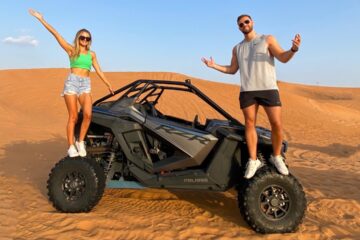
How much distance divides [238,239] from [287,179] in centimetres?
87

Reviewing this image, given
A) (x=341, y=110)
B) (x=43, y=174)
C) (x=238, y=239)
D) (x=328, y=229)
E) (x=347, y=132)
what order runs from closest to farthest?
(x=238, y=239), (x=328, y=229), (x=43, y=174), (x=347, y=132), (x=341, y=110)

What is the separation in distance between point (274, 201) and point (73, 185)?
245 cm

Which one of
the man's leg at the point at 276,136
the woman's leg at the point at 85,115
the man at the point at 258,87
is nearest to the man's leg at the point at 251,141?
the man at the point at 258,87

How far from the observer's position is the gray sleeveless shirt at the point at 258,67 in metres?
4.26

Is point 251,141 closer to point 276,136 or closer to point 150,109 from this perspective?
point 276,136

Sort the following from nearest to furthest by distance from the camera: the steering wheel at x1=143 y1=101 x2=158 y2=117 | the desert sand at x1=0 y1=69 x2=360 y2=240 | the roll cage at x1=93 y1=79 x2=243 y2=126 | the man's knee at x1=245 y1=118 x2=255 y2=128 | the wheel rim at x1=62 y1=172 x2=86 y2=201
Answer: the desert sand at x1=0 y1=69 x2=360 y2=240
the man's knee at x1=245 y1=118 x2=255 y2=128
the roll cage at x1=93 y1=79 x2=243 y2=126
the wheel rim at x1=62 y1=172 x2=86 y2=201
the steering wheel at x1=143 y1=101 x2=158 y2=117

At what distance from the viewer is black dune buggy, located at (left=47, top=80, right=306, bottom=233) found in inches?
169

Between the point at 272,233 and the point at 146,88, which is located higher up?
the point at 146,88

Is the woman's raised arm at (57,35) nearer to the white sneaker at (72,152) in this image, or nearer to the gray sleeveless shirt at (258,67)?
the white sneaker at (72,152)

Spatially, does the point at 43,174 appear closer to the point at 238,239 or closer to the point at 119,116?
the point at 119,116

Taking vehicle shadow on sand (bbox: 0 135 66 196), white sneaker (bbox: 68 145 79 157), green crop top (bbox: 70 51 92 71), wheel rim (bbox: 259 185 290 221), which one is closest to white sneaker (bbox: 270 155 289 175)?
wheel rim (bbox: 259 185 290 221)

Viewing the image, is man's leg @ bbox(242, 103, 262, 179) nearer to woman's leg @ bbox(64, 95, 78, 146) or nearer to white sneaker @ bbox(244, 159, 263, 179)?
white sneaker @ bbox(244, 159, 263, 179)

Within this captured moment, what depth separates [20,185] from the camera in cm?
622

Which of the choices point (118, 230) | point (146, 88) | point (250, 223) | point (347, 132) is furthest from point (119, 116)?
point (347, 132)
